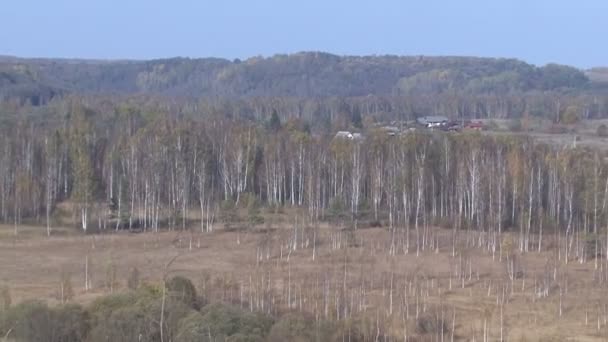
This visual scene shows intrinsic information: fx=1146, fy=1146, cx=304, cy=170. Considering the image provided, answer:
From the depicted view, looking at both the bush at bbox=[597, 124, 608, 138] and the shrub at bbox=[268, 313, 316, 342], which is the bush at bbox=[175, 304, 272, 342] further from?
the bush at bbox=[597, 124, 608, 138]

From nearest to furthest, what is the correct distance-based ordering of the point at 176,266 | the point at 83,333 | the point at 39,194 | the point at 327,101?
the point at 83,333
the point at 176,266
the point at 39,194
the point at 327,101

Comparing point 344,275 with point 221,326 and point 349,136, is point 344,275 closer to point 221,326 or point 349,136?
point 221,326

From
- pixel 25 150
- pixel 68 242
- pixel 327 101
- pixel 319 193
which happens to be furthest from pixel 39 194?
pixel 327 101

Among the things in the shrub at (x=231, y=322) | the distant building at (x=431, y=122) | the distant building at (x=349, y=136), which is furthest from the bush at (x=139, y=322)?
the distant building at (x=431, y=122)

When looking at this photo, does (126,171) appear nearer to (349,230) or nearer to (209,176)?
(209,176)

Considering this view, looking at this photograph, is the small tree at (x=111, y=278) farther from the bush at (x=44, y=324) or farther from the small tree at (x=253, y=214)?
the small tree at (x=253, y=214)
